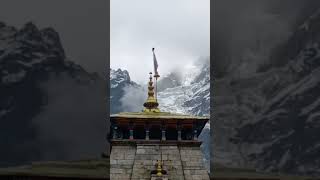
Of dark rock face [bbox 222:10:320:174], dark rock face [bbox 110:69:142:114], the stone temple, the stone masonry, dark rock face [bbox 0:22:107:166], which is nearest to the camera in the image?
dark rock face [bbox 0:22:107:166]

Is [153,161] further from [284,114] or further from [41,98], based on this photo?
[41,98]

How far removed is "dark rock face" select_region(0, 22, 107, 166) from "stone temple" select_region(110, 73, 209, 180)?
22624mm

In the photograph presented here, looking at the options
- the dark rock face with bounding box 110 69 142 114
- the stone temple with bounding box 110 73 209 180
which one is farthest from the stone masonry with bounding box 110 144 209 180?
the dark rock face with bounding box 110 69 142 114

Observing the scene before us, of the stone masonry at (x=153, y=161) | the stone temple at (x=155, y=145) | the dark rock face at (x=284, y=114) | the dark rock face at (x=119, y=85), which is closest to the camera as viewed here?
the dark rock face at (x=284, y=114)

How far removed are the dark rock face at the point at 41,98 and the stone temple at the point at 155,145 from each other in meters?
22.6

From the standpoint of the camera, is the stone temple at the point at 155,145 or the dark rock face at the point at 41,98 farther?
the stone temple at the point at 155,145

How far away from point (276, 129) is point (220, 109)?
66.0 inches

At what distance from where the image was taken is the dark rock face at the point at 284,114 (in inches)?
821

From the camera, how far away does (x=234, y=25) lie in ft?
68.0

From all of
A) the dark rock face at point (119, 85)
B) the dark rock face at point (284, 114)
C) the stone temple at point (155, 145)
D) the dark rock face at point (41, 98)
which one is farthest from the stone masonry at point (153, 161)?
the dark rock face at point (119, 85)

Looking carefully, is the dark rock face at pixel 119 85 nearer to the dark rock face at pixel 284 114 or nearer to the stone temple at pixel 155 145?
the stone temple at pixel 155 145

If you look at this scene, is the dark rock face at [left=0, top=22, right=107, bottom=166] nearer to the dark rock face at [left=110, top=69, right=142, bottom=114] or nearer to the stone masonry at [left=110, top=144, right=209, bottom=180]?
the stone masonry at [left=110, top=144, right=209, bottom=180]

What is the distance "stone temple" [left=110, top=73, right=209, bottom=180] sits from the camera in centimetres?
4400

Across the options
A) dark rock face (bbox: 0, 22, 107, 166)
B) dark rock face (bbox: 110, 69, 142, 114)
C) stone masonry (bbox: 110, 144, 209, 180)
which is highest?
dark rock face (bbox: 110, 69, 142, 114)
